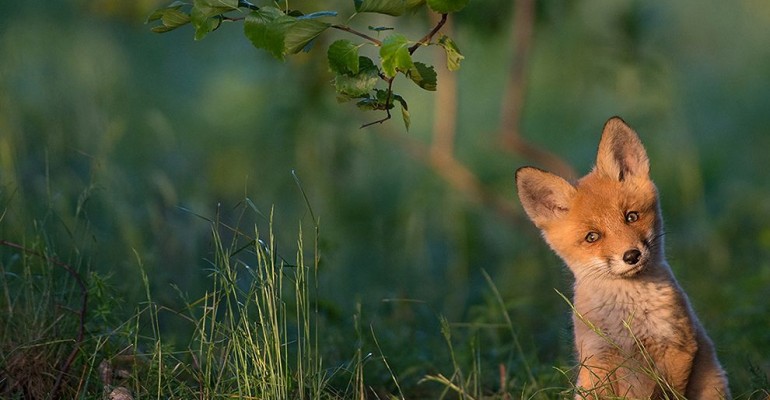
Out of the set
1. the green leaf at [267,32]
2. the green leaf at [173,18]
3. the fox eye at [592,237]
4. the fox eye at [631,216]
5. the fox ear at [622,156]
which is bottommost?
the fox eye at [592,237]

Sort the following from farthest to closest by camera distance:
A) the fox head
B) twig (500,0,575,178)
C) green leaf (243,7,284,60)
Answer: twig (500,0,575,178) < the fox head < green leaf (243,7,284,60)

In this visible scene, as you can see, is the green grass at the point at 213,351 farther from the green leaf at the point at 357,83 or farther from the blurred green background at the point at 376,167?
the green leaf at the point at 357,83

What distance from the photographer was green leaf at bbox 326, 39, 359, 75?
337 cm

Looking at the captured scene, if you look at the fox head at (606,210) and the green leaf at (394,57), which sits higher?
the green leaf at (394,57)

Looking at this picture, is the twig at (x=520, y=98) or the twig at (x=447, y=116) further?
the twig at (x=447, y=116)

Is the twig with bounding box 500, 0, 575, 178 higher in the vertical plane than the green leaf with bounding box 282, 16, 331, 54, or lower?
lower

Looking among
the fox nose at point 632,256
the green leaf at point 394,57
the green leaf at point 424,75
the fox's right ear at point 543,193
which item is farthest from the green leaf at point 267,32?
the fox nose at point 632,256

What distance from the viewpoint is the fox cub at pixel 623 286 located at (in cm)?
405

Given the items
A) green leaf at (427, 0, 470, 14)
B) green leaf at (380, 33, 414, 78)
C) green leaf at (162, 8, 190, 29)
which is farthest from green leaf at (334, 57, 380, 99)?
green leaf at (162, 8, 190, 29)


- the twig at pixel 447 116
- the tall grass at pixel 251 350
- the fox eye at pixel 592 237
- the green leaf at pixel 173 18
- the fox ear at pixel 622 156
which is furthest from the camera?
the twig at pixel 447 116

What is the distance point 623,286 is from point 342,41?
1512 mm

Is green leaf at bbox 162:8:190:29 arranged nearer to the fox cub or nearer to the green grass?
the green grass

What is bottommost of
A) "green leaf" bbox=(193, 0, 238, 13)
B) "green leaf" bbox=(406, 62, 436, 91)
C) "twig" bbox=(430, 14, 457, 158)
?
"twig" bbox=(430, 14, 457, 158)

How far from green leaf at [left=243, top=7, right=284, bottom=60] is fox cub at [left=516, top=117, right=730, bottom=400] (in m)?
1.42
